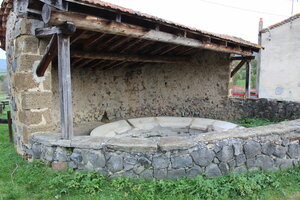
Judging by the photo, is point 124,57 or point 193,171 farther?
point 124,57

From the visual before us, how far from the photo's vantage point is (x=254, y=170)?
3512 millimetres

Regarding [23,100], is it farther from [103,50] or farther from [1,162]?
[103,50]

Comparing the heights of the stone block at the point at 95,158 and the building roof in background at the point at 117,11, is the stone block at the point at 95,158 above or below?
below

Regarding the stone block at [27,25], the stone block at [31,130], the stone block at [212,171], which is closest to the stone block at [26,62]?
the stone block at [27,25]

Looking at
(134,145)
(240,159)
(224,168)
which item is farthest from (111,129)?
(240,159)

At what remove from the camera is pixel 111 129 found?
5906 millimetres

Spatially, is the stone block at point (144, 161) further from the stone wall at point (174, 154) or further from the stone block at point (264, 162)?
the stone block at point (264, 162)

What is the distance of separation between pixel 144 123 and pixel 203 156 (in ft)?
11.7

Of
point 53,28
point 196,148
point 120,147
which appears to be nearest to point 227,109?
point 196,148

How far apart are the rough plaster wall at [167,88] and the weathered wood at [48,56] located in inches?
125

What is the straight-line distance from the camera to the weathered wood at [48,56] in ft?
11.7

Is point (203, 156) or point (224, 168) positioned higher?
point (203, 156)

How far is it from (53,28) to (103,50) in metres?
2.03

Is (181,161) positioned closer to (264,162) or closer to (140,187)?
(140,187)
